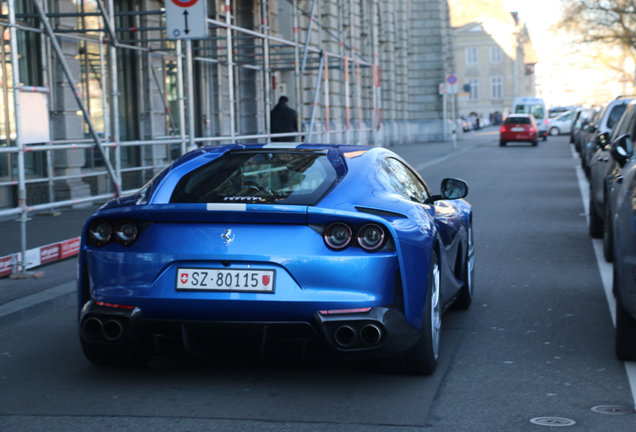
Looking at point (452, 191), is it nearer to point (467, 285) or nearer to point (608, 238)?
point (467, 285)

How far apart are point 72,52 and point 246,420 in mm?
12826

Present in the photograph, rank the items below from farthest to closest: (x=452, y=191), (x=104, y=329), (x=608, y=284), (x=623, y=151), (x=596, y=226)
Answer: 1. (x=596, y=226)
2. (x=608, y=284)
3. (x=623, y=151)
4. (x=452, y=191)
5. (x=104, y=329)

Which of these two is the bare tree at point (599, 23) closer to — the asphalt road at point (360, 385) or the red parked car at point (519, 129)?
the red parked car at point (519, 129)

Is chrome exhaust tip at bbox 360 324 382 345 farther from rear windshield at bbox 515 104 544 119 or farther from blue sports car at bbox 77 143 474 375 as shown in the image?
rear windshield at bbox 515 104 544 119

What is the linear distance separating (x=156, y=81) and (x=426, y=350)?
14.8 m

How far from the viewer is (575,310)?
6.71 meters

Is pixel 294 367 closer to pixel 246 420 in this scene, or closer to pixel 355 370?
pixel 355 370

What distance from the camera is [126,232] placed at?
4.56 metres

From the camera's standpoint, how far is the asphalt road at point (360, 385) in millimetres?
4160

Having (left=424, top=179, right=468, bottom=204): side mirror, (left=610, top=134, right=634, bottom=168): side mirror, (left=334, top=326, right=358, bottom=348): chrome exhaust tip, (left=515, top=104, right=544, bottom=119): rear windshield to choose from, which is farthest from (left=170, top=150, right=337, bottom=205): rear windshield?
(left=515, top=104, right=544, bottom=119): rear windshield

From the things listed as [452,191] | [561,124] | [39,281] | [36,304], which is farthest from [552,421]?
[561,124]

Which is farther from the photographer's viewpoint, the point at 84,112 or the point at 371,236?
the point at 84,112

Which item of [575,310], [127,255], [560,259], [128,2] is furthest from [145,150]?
[127,255]

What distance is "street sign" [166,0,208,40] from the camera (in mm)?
10727
